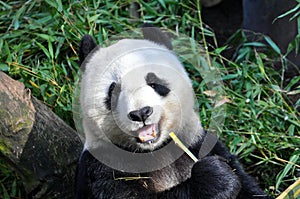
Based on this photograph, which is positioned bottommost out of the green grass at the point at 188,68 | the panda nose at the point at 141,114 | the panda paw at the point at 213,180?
the green grass at the point at 188,68

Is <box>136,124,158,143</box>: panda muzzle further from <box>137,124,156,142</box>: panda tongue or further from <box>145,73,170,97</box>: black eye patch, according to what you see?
<box>145,73,170,97</box>: black eye patch

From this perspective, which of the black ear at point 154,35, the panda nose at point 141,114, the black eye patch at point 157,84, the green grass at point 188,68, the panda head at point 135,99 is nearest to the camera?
the panda nose at point 141,114

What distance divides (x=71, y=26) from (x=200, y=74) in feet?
3.45

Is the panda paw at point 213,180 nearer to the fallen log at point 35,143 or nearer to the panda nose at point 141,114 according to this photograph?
the panda nose at point 141,114

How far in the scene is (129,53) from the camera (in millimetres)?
3307

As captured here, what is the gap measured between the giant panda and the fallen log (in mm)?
451

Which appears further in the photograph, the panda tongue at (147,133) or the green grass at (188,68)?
the green grass at (188,68)

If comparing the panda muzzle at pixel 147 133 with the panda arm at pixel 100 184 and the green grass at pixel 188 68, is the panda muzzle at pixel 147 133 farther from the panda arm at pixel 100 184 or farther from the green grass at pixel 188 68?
the green grass at pixel 188 68

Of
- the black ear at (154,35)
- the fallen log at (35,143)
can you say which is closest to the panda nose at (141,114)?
the black ear at (154,35)

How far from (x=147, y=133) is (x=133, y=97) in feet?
0.67

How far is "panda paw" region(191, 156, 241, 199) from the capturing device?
10.4ft

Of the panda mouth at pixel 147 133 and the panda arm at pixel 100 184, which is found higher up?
the panda mouth at pixel 147 133

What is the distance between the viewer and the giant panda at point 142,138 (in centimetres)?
316

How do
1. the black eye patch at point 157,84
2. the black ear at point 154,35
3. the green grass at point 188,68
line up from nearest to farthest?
the black eye patch at point 157,84 < the black ear at point 154,35 < the green grass at point 188,68
